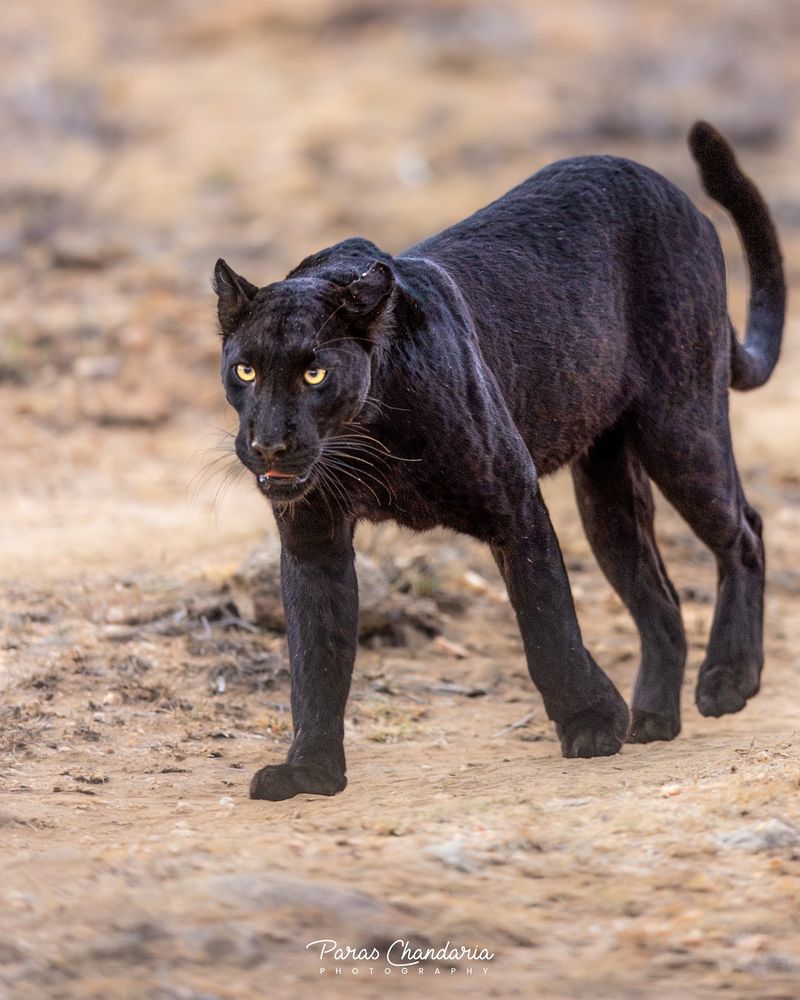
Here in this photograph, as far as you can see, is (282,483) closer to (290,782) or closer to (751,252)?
(290,782)

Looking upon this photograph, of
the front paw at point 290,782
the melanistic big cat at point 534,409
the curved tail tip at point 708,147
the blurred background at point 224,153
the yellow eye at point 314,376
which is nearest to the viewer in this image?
the yellow eye at point 314,376

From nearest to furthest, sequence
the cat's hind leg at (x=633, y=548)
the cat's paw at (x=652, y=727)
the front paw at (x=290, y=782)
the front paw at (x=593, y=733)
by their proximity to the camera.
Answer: the front paw at (x=290, y=782) → the front paw at (x=593, y=733) → the cat's paw at (x=652, y=727) → the cat's hind leg at (x=633, y=548)

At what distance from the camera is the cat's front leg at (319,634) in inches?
168

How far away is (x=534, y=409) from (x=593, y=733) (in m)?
1.00

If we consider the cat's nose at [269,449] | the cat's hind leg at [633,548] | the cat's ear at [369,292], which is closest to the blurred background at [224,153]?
the cat's hind leg at [633,548]

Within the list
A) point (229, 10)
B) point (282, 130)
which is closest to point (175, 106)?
point (282, 130)

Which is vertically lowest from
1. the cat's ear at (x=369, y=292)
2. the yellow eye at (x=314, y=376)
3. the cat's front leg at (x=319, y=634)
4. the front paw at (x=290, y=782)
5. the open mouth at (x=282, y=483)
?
the front paw at (x=290, y=782)

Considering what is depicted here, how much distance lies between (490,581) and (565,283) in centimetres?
239

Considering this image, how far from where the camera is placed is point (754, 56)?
725 inches

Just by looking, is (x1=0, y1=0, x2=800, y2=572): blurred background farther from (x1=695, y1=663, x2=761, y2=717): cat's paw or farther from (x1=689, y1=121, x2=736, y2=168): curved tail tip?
(x1=695, y1=663, x2=761, y2=717): cat's paw

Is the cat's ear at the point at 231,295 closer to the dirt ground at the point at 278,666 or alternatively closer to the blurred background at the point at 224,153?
the dirt ground at the point at 278,666

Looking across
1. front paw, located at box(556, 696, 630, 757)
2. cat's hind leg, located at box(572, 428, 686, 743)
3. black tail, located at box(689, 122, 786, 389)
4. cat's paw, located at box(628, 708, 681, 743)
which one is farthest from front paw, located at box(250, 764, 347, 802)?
black tail, located at box(689, 122, 786, 389)

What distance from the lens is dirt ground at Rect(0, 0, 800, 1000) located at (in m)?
3.04

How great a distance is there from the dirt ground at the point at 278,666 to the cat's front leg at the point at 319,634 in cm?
18
